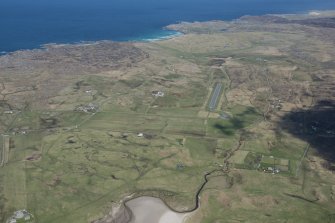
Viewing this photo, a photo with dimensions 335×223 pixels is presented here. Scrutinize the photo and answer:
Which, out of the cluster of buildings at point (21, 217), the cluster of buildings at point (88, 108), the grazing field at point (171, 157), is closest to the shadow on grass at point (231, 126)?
the grazing field at point (171, 157)

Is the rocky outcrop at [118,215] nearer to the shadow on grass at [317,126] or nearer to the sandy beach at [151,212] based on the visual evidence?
the sandy beach at [151,212]

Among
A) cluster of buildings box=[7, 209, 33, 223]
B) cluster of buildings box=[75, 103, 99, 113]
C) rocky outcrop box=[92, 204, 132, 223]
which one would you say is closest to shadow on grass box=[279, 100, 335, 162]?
rocky outcrop box=[92, 204, 132, 223]

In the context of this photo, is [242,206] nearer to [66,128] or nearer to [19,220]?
[19,220]

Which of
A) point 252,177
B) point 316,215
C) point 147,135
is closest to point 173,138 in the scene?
point 147,135

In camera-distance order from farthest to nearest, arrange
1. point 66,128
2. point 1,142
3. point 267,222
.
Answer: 1. point 66,128
2. point 1,142
3. point 267,222

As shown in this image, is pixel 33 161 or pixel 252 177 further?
pixel 33 161
